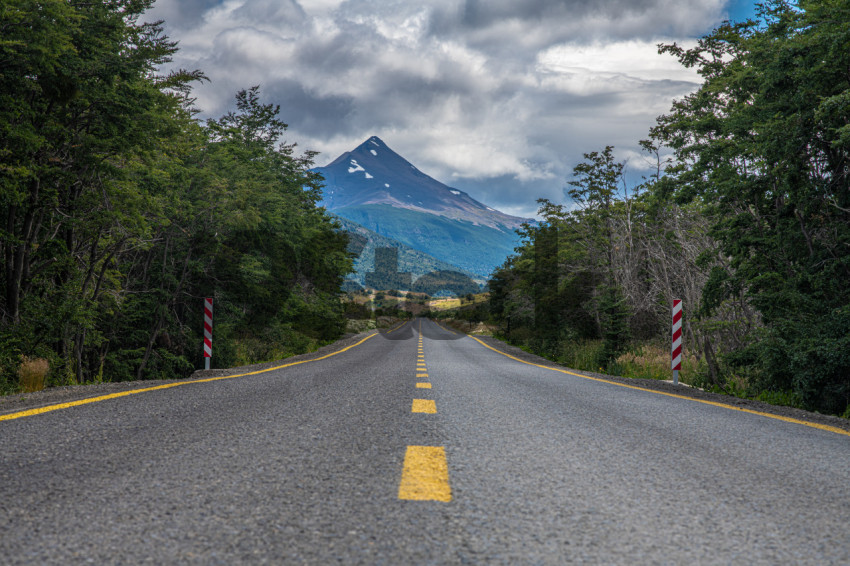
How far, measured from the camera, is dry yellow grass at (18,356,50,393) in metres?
8.73

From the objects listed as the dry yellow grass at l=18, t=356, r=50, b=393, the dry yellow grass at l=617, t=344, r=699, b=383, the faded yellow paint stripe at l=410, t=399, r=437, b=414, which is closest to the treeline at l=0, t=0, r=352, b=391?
the dry yellow grass at l=18, t=356, r=50, b=393

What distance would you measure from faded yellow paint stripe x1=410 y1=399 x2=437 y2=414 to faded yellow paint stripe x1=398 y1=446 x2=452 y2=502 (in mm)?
1728

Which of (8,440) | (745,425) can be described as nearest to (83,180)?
(8,440)

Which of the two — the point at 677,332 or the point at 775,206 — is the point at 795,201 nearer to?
the point at 775,206

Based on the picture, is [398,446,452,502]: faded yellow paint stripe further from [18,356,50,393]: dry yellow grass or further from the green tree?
[18,356,50,393]: dry yellow grass

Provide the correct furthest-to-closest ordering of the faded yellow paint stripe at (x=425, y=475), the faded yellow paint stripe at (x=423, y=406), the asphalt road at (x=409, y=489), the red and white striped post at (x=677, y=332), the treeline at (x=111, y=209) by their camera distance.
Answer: the red and white striped post at (x=677, y=332) < the treeline at (x=111, y=209) < the faded yellow paint stripe at (x=423, y=406) < the faded yellow paint stripe at (x=425, y=475) < the asphalt road at (x=409, y=489)

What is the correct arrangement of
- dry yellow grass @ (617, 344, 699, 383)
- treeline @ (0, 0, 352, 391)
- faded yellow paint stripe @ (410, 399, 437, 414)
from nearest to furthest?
faded yellow paint stripe @ (410, 399, 437, 414) → treeline @ (0, 0, 352, 391) → dry yellow grass @ (617, 344, 699, 383)

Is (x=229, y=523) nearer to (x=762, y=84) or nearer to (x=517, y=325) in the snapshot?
(x=762, y=84)

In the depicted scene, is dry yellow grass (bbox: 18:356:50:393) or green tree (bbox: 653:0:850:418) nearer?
green tree (bbox: 653:0:850:418)

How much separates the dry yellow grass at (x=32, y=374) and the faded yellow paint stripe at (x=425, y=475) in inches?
329

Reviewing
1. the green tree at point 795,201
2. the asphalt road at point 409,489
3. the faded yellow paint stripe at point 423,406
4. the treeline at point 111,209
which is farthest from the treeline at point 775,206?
the treeline at point 111,209

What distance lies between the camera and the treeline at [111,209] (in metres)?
9.73

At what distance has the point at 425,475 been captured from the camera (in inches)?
110

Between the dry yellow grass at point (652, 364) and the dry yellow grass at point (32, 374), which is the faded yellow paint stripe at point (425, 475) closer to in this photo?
the dry yellow grass at point (32, 374)
